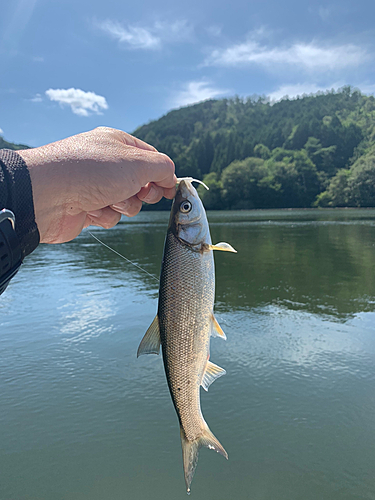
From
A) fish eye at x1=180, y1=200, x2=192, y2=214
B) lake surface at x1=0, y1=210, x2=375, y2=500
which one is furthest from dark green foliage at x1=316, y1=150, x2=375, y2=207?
fish eye at x1=180, y1=200, x2=192, y2=214

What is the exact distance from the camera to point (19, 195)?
2.22 m

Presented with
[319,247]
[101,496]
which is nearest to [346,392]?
[101,496]

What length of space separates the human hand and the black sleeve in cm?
13

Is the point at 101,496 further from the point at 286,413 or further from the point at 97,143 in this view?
the point at 97,143

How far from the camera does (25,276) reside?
24.1 metres

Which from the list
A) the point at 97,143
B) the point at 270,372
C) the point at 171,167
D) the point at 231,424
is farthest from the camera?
the point at 270,372

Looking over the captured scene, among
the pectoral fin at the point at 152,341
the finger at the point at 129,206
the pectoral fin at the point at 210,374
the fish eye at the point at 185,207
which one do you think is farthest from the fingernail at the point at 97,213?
the pectoral fin at the point at 210,374

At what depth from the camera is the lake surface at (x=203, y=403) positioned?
6.29 metres

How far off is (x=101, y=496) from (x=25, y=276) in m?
20.3

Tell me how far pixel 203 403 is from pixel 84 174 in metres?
6.86

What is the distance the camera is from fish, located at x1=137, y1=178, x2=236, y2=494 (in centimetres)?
278

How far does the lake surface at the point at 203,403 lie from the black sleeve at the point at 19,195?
5350 millimetres

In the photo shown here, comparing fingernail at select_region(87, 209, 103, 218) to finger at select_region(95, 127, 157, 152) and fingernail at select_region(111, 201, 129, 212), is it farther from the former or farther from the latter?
finger at select_region(95, 127, 157, 152)

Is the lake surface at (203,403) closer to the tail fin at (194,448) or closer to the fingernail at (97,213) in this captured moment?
the tail fin at (194,448)
